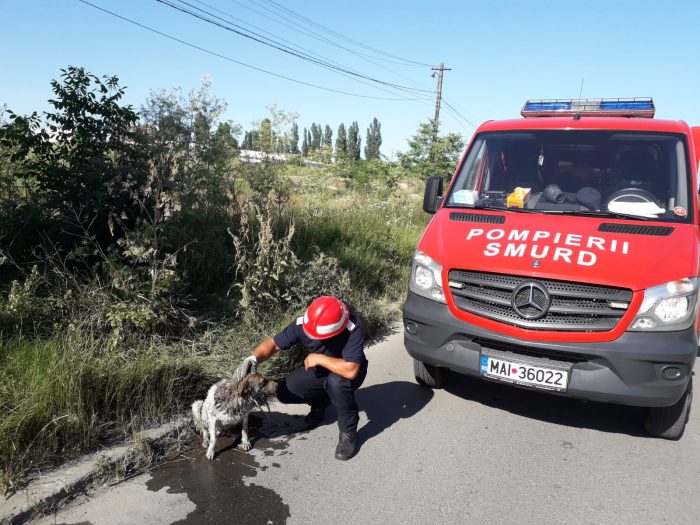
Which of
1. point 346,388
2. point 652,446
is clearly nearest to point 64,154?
point 346,388

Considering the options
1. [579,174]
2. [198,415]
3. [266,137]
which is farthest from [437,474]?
[266,137]

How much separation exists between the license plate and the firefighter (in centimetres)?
86

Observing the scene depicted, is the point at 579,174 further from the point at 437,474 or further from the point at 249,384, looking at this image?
the point at 249,384

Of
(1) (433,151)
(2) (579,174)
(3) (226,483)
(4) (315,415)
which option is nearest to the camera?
(3) (226,483)

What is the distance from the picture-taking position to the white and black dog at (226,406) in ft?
10.6

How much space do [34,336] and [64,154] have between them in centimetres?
194

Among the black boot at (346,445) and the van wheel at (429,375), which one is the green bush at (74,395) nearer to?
the black boot at (346,445)

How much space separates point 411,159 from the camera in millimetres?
19969

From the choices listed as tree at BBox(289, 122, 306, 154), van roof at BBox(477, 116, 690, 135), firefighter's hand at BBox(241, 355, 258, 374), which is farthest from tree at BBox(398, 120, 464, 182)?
firefighter's hand at BBox(241, 355, 258, 374)

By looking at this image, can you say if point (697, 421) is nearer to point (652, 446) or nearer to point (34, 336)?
point (652, 446)

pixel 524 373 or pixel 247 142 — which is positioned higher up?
pixel 247 142

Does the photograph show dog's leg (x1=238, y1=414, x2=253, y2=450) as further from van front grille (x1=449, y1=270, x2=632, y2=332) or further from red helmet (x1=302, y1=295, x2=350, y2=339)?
van front grille (x1=449, y1=270, x2=632, y2=332)

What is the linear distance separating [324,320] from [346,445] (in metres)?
0.86

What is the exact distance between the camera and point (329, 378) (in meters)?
3.46
